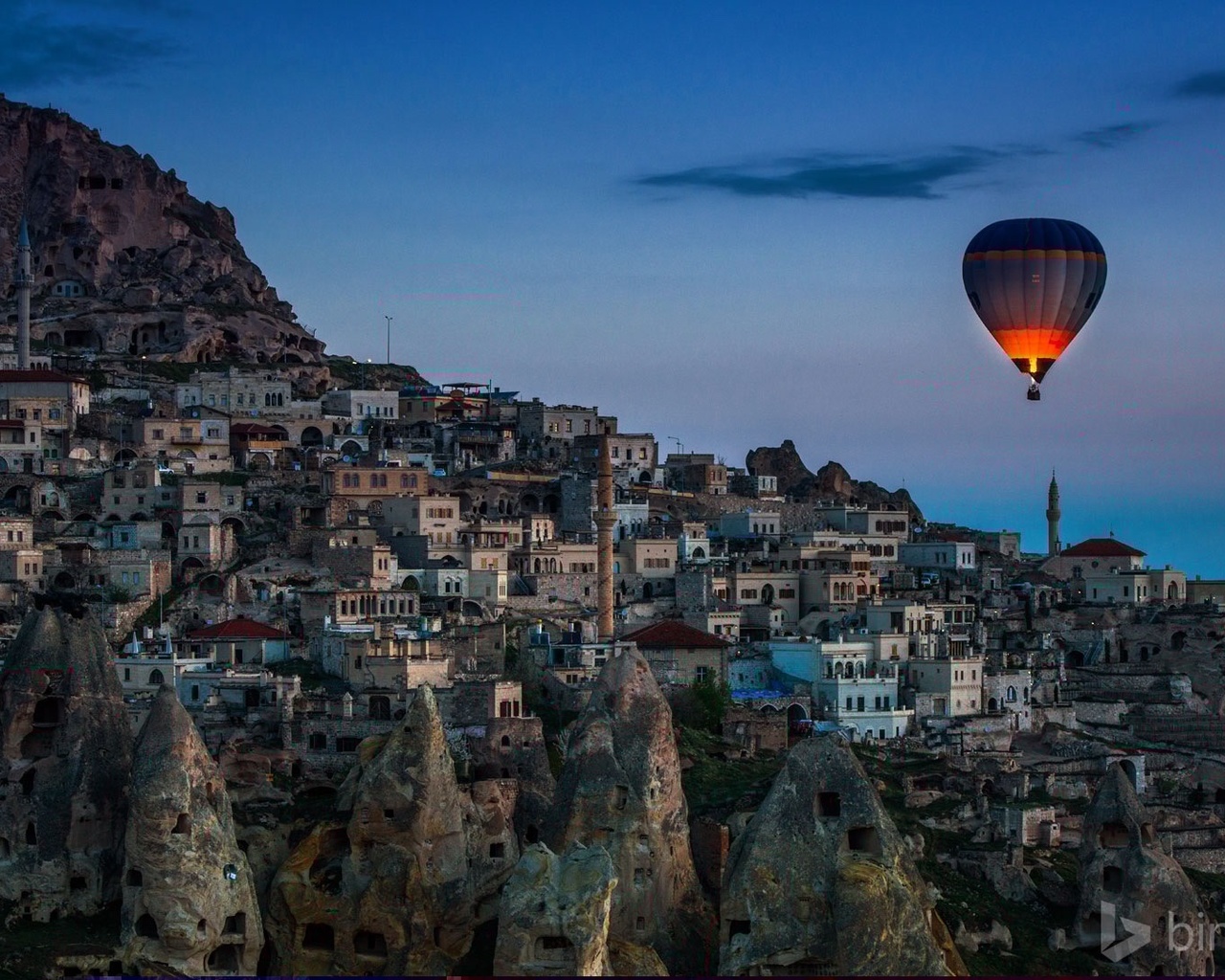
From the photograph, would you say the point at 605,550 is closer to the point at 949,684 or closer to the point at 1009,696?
the point at 949,684

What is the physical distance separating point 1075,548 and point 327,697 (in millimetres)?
49365

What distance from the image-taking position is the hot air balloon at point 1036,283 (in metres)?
65.9

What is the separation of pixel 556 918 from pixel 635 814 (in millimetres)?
7657

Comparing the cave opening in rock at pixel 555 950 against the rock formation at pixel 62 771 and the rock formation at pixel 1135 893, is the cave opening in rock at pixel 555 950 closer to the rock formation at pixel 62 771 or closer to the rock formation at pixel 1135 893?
the rock formation at pixel 62 771

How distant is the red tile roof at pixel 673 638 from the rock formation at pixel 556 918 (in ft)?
99.7

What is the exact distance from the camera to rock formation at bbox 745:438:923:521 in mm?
118125

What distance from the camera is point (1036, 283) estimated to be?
6600 centimetres

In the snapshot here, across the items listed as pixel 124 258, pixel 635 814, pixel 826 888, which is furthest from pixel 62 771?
pixel 124 258

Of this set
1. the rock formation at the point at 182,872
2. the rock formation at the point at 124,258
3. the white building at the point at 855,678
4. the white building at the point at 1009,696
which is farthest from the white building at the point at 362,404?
the rock formation at the point at 182,872

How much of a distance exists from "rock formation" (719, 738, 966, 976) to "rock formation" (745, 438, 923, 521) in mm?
62941

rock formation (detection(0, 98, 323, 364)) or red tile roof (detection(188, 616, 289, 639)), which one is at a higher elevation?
rock formation (detection(0, 98, 323, 364))

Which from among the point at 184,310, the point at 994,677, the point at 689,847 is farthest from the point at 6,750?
the point at 184,310

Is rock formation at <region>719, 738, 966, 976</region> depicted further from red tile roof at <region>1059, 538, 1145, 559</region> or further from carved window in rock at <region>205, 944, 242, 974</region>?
red tile roof at <region>1059, 538, 1145, 559</region>

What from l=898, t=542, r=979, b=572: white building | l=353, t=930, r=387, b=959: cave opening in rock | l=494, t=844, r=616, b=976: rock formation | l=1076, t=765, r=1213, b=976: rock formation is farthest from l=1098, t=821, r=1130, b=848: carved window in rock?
l=898, t=542, r=979, b=572: white building
